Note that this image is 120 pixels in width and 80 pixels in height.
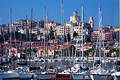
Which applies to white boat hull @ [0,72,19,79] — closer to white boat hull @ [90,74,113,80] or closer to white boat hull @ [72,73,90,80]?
white boat hull @ [72,73,90,80]

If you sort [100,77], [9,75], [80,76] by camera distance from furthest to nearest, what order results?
[80,76]
[9,75]
[100,77]

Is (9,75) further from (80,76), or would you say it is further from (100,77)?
(100,77)

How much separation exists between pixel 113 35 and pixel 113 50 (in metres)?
35.3

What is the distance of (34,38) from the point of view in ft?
372

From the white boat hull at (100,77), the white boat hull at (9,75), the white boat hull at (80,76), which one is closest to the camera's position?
the white boat hull at (100,77)

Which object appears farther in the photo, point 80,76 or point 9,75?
point 80,76

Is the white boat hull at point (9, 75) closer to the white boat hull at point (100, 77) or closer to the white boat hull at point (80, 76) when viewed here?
the white boat hull at point (80, 76)

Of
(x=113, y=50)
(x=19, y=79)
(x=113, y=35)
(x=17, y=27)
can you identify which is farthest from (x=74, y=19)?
(x=19, y=79)

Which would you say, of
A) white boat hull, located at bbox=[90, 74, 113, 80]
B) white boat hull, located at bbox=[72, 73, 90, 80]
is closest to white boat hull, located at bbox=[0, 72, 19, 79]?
white boat hull, located at bbox=[72, 73, 90, 80]

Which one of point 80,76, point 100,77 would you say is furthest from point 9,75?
point 100,77

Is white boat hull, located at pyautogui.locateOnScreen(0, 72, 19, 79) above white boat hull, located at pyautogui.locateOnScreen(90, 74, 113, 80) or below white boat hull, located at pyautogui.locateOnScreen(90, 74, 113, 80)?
above

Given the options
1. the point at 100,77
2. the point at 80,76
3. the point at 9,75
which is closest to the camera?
the point at 100,77

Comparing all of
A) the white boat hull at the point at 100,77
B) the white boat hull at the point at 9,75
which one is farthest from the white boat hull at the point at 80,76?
the white boat hull at the point at 9,75

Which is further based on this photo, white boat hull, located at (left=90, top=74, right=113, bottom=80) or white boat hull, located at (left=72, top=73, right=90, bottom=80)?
white boat hull, located at (left=72, top=73, right=90, bottom=80)
